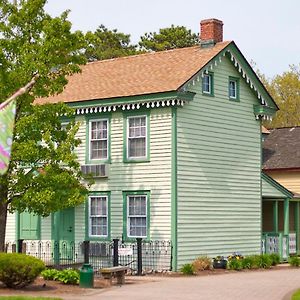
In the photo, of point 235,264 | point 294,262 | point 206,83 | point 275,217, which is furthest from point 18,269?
point 275,217

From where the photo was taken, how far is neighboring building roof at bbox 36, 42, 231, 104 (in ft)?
95.1

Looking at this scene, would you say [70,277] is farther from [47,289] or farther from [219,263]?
[219,263]

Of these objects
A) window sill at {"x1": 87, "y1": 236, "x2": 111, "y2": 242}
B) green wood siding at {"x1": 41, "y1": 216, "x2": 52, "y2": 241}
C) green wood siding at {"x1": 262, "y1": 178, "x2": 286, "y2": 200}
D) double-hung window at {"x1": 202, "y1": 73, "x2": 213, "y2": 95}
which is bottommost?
window sill at {"x1": 87, "y1": 236, "x2": 111, "y2": 242}

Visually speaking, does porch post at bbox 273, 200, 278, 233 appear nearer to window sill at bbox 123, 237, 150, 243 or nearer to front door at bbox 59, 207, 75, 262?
window sill at bbox 123, 237, 150, 243

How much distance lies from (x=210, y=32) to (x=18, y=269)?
14.2m

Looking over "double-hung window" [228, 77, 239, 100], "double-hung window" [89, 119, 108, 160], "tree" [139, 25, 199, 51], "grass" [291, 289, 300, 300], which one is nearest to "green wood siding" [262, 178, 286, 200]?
"double-hung window" [228, 77, 239, 100]

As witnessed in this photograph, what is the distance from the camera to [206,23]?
3184 cm

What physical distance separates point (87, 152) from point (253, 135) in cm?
695

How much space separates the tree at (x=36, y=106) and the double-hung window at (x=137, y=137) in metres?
4.29

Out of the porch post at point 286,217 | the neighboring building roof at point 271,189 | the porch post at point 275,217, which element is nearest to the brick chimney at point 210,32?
the neighboring building roof at point 271,189

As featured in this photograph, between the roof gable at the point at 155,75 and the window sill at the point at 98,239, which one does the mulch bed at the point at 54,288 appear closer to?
the window sill at the point at 98,239

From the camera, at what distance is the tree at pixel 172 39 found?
65.2 metres

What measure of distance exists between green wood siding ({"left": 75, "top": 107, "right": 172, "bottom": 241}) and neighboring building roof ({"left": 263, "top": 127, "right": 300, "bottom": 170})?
1197cm

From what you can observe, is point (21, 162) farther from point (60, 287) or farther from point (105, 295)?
point (105, 295)
